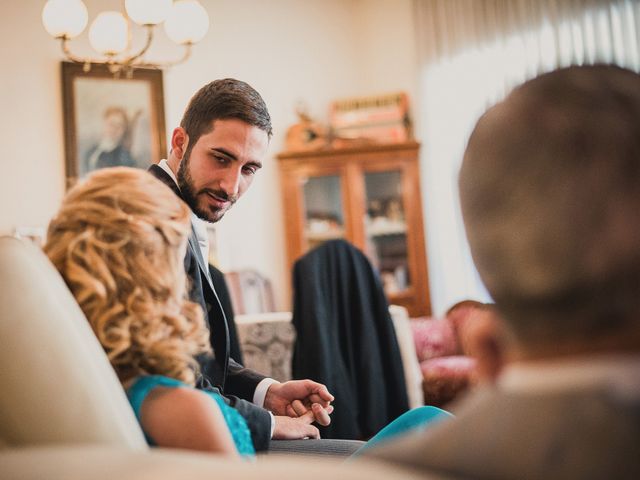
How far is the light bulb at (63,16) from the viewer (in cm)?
418

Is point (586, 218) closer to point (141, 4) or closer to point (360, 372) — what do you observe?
point (360, 372)

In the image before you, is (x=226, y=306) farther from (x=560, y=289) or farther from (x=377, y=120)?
(x=377, y=120)

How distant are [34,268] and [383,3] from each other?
6.23 meters

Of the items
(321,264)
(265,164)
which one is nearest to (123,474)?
(321,264)

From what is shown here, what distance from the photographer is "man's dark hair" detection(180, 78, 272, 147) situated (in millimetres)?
2066

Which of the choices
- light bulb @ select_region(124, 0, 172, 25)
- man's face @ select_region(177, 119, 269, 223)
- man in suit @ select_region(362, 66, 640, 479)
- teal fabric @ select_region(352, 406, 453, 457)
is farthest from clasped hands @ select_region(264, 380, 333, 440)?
light bulb @ select_region(124, 0, 172, 25)

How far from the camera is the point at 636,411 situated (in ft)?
1.90

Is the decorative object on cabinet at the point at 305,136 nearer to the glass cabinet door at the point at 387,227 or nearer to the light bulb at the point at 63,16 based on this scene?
the glass cabinet door at the point at 387,227

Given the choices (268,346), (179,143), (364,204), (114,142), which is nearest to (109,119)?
(114,142)

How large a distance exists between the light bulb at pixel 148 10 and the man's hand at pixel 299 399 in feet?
9.46

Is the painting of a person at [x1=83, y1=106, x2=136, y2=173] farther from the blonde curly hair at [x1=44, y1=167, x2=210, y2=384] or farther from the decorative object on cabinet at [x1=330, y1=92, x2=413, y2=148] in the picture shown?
the blonde curly hair at [x1=44, y1=167, x2=210, y2=384]

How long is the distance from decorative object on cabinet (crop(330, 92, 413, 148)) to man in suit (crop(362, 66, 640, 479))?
18.9ft

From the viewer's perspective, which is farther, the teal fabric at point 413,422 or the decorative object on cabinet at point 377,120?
the decorative object on cabinet at point 377,120

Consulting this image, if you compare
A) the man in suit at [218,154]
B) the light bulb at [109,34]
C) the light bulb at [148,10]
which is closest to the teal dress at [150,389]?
the man in suit at [218,154]
